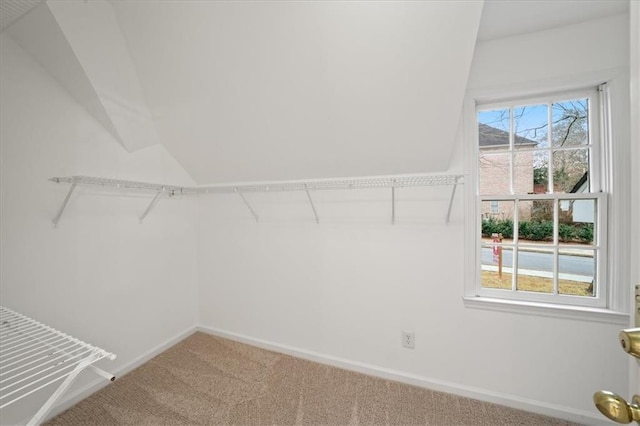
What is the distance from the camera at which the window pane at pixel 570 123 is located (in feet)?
5.26

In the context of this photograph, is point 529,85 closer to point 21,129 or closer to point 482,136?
point 482,136

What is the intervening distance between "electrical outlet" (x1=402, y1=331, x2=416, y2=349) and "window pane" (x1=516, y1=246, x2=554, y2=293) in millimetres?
749

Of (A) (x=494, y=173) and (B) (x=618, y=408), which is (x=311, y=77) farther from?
(B) (x=618, y=408)

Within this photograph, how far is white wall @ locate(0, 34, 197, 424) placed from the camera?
1.45 meters

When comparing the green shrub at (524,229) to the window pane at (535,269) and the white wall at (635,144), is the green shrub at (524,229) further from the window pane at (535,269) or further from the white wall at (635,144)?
the white wall at (635,144)

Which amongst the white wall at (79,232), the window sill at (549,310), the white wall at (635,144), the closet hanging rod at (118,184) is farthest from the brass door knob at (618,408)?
the white wall at (79,232)

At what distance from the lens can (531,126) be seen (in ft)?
5.61

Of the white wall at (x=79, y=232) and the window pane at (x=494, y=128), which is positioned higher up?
the window pane at (x=494, y=128)

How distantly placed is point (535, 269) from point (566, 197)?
0.48m

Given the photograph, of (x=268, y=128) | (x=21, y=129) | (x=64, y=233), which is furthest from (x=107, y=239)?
(x=268, y=128)

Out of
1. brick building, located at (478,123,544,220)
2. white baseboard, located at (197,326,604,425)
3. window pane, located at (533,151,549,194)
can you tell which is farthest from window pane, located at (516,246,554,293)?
white baseboard, located at (197,326,604,425)

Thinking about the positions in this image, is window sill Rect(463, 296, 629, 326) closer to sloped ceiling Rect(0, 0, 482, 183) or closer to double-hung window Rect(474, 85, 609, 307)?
double-hung window Rect(474, 85, 609, 307)

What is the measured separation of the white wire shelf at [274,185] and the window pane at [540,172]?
459 millimetres

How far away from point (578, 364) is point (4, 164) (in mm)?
3376
